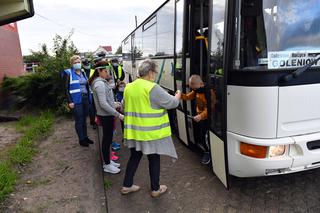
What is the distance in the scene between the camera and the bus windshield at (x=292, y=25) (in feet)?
10.3

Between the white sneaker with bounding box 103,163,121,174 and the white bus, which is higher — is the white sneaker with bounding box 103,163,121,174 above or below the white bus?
below

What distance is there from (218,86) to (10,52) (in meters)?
13.7

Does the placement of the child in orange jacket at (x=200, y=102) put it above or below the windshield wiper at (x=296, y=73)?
below

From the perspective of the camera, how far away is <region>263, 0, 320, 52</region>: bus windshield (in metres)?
3.15

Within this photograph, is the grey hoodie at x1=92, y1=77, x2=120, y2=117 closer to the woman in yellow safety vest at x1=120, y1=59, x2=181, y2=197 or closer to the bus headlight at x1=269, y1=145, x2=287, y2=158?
the woman in yellow safety vest at x1=120, y1=59, x2=181, y2=197

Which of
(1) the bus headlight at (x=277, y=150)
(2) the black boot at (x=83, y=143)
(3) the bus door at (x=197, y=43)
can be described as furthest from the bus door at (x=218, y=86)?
(2) the black boot at (x=83, y=143)

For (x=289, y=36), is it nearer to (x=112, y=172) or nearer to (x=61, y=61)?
(x=112, y=172)

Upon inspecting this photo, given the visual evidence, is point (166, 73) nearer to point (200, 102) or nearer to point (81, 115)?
point (81, 115)

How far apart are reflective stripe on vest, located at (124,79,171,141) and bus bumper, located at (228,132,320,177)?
823 mm

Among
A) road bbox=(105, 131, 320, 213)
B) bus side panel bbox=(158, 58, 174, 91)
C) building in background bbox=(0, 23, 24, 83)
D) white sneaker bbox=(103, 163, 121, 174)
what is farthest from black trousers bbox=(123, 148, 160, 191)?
building in background bbox=(0, 23, 24, 83)

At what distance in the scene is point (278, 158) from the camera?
328 centimetres

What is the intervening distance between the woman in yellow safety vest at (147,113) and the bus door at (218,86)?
48cm

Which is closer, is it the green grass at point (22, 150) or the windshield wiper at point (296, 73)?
the windshield wiper at point (296, 73)

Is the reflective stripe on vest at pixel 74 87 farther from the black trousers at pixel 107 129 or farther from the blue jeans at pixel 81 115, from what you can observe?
the black trousers at pixel 107 129
